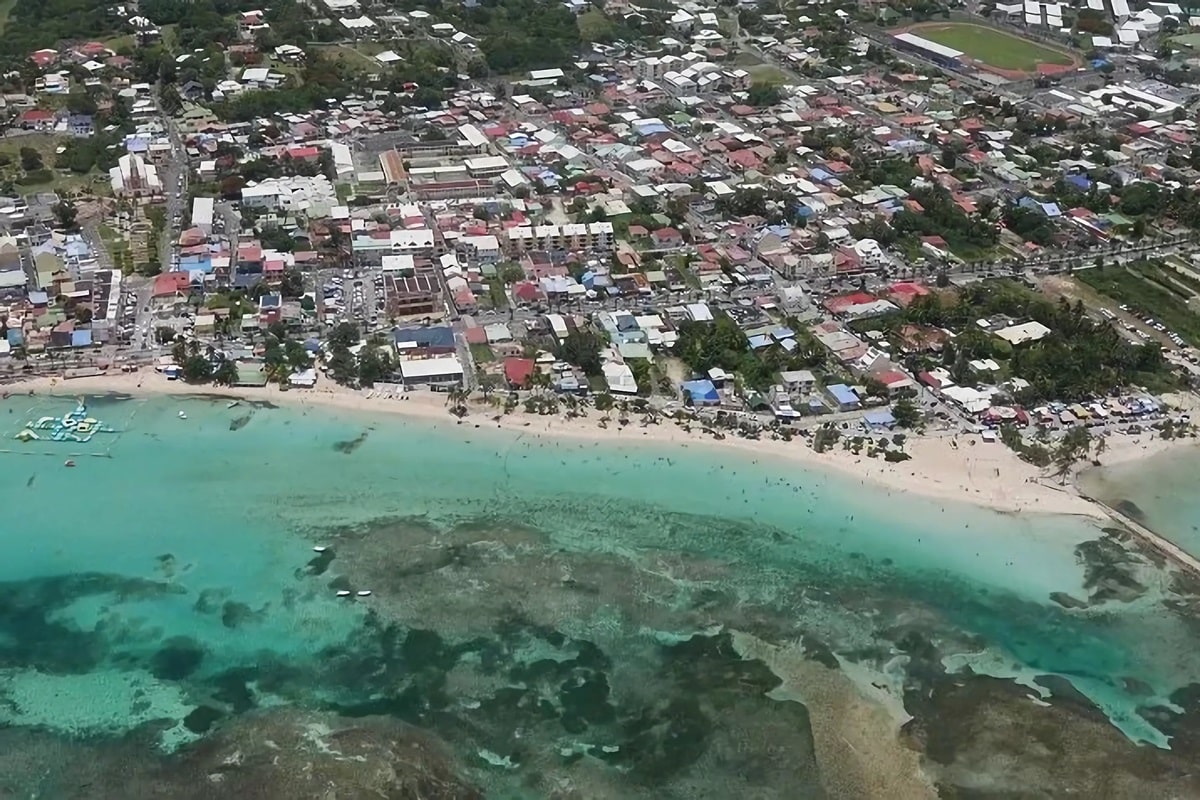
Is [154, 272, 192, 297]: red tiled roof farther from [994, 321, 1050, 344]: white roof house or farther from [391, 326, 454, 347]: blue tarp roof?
[994, 321, 1050, 344]: white roof house

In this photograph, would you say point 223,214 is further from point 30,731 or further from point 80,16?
point 80,16

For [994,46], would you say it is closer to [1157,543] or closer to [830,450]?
[830,450]

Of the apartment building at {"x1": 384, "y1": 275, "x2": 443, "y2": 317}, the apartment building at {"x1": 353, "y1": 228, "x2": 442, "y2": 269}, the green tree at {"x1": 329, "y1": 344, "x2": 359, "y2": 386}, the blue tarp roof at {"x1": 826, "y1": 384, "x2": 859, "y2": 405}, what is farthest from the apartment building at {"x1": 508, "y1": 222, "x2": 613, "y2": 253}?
the blue tarp roof at {"x1": 826, "y1": 384, "x2": 859, "y2": 405}

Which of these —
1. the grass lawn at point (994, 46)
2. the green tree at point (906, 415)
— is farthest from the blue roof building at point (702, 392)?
the grass lawn at point (994, 46)

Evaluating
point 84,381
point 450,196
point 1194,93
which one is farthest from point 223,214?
point 1194,93

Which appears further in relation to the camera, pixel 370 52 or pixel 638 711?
pixel 370 52

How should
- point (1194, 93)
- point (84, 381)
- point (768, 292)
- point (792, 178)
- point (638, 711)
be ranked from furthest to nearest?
point (1194, 93)
point (792, 178)
point (768, 292)
point (84, 381)
point (638, 711)

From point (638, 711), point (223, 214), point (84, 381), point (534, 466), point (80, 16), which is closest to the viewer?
point (638, 711)
